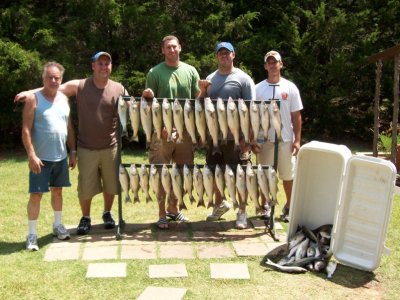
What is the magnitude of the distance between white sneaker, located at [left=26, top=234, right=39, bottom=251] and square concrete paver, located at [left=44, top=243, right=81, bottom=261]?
0.13 meters

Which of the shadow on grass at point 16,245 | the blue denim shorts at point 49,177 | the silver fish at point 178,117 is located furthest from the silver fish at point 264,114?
the shadow on grass at point 16,245

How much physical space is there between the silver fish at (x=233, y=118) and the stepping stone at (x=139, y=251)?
1.42 metres

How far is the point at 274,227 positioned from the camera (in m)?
5.80

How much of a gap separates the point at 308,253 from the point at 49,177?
267cm

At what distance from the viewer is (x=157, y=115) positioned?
17.5 feet

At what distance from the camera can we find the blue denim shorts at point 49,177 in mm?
5125

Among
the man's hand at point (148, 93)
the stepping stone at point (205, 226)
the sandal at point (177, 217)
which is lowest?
the stepping stone at point (205, 226)

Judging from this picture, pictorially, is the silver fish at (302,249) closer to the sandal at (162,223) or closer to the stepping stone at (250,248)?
the stepping stone at (250,248)

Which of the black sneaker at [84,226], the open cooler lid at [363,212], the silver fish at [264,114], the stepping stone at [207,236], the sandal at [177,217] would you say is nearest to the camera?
the open cooler lid at [363,212]

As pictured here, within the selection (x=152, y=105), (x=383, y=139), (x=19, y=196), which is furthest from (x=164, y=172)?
(x=383, y=139)

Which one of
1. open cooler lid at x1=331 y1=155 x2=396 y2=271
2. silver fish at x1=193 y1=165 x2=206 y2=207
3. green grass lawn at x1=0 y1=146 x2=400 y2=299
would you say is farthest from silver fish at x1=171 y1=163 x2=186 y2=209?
open cooler lid at x1=331 y1=155 x2=396 y2=271

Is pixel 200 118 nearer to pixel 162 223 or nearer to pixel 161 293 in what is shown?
pixel 162 223

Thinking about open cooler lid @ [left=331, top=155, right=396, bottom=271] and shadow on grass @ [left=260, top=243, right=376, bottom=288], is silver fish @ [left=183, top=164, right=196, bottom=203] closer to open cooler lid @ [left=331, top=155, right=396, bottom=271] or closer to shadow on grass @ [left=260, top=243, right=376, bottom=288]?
shadow on grass @ [left=260, top=243, right=376, bottom=288]

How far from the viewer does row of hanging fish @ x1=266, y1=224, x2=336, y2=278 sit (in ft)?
15.7
